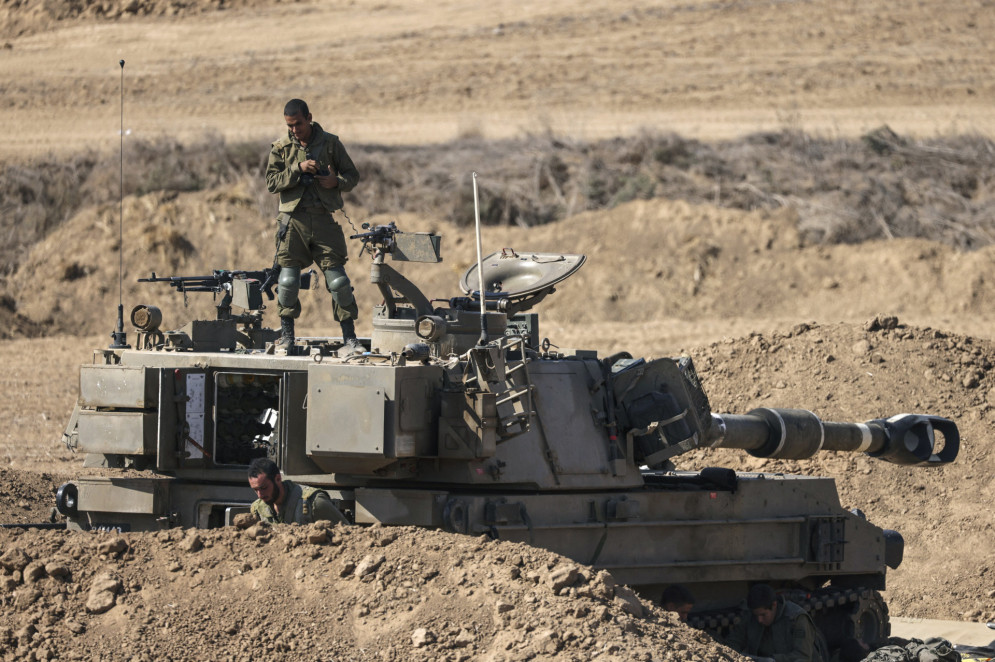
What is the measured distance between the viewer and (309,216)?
10586mm

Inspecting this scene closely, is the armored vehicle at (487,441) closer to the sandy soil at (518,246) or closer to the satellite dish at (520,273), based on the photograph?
the satellite dish at (520,273)

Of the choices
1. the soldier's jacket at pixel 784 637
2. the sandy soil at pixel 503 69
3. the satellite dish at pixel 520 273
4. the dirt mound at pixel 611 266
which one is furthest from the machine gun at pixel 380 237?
the sandy soil at pixel 503 69

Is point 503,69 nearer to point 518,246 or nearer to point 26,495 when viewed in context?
point 518,246

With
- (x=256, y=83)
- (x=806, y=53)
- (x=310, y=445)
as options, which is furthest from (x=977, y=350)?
(x=256, y=83)

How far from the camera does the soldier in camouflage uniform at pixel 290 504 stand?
8.86 m

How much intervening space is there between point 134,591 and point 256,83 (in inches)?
1451

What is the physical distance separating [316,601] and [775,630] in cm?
425

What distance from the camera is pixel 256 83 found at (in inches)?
1711

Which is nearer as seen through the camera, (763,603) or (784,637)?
(763,603)

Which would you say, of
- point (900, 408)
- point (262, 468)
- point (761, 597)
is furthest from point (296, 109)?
point (900, 408)

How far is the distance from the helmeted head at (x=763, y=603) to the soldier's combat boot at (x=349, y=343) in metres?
3.48

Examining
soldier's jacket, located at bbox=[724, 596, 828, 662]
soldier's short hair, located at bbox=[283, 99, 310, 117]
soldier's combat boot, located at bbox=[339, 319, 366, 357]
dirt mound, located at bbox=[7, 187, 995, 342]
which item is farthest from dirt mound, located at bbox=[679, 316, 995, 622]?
soldier's short hair, located at bbox=[283, 99, 310, 117]

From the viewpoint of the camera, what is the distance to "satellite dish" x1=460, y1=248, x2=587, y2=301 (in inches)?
459

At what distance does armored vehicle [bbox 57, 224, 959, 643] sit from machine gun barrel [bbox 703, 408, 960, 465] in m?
0.02
